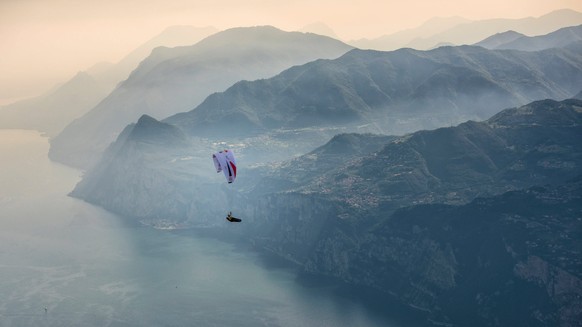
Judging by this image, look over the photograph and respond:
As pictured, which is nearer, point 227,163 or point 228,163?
point 228,163
